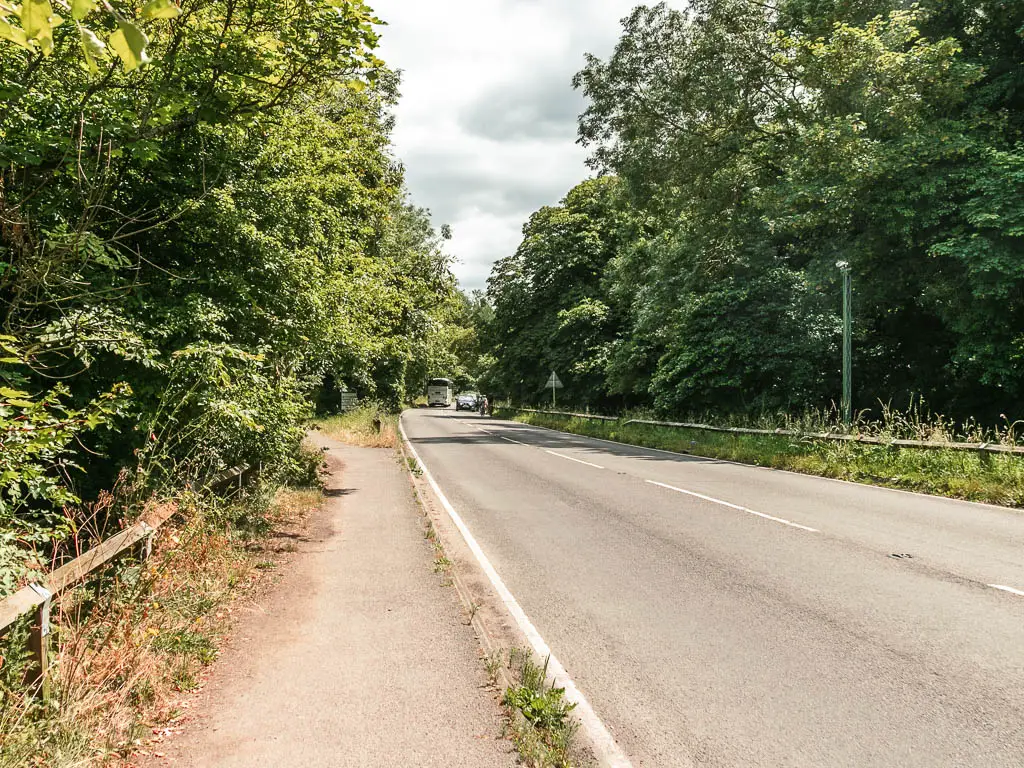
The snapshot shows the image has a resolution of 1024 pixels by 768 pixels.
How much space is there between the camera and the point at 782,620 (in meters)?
5.52

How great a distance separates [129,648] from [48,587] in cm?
63

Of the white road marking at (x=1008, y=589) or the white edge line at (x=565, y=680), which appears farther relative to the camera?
the white road marking at (x=1008, y=589)

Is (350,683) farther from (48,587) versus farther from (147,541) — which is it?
(147,541)

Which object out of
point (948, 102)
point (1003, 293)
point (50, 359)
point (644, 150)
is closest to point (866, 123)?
point (948, 102)

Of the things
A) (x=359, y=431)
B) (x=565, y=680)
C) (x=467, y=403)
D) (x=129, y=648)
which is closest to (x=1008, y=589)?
(x=565, y=680)

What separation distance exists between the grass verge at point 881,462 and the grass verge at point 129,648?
11.8 metres

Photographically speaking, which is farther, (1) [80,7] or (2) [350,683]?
(2) [350,683]

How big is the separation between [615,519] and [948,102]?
15.8 metres

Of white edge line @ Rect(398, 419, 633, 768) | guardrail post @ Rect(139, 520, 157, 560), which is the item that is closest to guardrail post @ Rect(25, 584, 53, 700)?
guardrail post @ Rect(139, 520, 157, 560)

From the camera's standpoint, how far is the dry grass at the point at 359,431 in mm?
24656

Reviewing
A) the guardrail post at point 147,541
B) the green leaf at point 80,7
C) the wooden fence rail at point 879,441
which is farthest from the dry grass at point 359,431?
the green leaf at point 80,7

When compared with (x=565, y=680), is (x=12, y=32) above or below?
above

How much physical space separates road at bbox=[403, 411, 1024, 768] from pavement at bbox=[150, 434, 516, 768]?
80cm

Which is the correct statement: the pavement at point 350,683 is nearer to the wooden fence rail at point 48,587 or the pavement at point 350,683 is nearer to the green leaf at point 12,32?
the wooden fence rail at point 48,587
